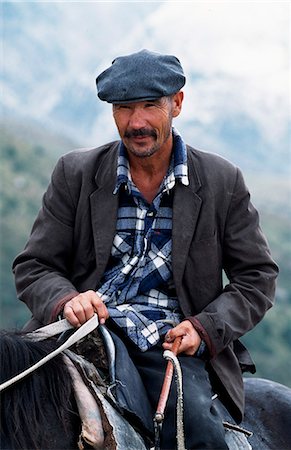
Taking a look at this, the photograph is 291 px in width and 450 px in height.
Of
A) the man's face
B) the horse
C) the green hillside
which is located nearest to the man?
the man's face

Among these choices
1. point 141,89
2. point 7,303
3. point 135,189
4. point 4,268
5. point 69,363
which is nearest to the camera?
point 69,363

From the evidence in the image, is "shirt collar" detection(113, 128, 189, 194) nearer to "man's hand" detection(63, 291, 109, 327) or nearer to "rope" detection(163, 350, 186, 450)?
"man's hand" detection(63, 291, 109, 327)

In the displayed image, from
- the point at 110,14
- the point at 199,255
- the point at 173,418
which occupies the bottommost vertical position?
the point at 173,418

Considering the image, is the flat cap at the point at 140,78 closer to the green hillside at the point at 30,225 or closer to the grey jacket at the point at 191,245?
the grey jacket at the point at 191,245

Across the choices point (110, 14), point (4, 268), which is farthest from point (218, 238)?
point (110, 14)

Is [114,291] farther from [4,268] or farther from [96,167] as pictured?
[4,268]

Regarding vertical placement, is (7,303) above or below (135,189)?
below

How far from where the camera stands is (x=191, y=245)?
3678 millimetres

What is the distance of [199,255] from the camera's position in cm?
369

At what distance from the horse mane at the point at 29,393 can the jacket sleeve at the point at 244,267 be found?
2.54 ft

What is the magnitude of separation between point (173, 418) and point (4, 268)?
1250 inches

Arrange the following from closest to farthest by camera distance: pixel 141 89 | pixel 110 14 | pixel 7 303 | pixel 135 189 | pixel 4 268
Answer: pixel 141 89, pixel 135 189, pixel 7 303, pixel 4 268, pixel 110 14

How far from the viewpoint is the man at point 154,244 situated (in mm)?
3477

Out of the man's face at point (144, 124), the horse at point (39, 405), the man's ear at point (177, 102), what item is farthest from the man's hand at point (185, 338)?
the man's ear at point (177, 102)
